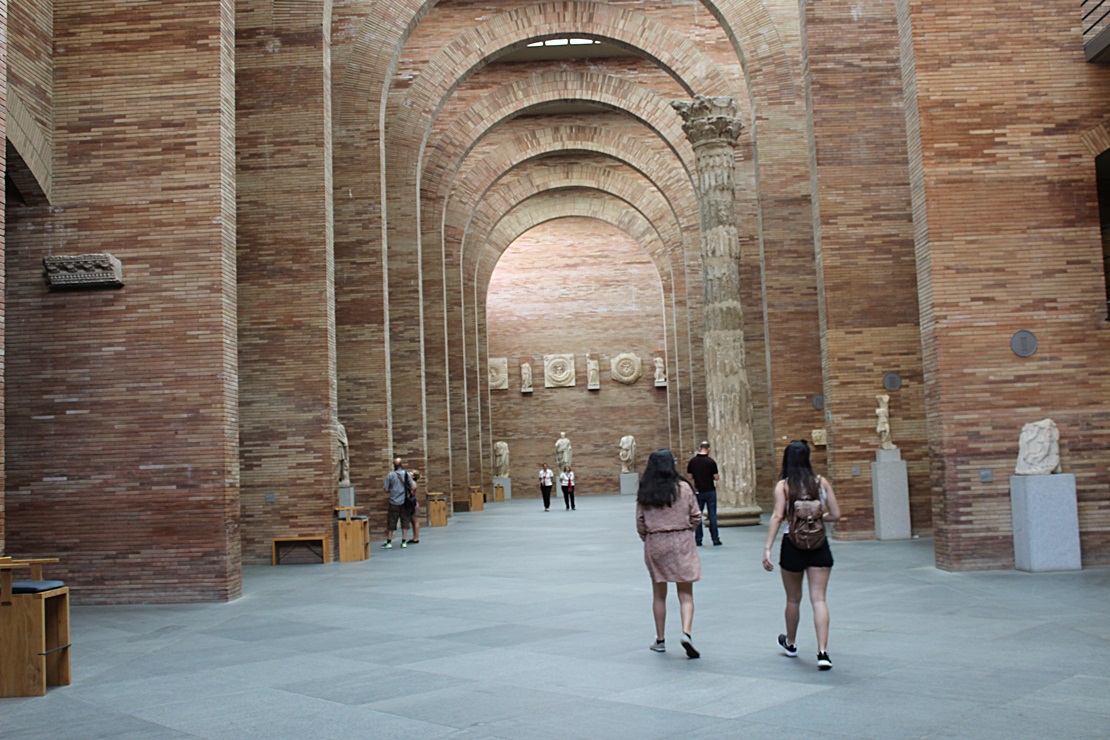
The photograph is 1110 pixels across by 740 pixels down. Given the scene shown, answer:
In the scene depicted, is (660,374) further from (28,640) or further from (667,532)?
(28,640)

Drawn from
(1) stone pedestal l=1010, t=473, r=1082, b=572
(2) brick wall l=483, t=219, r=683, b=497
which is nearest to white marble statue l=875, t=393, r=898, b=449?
(1) stone pedestal l=1010, t=473, r=1082, b=572

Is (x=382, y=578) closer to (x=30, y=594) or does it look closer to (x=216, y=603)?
(x=216, y=603)

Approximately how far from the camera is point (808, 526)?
7.31 metres

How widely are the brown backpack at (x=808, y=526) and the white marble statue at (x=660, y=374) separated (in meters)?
37.6

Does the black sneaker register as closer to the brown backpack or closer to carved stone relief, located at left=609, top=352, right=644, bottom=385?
the brown backpack

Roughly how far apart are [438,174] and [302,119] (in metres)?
13.4

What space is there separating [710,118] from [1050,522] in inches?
439

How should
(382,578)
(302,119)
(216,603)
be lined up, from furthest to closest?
(302,119) → (382,578) → (216,603)

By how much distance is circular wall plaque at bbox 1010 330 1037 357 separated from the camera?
12.6 m

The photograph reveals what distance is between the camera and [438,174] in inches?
1204

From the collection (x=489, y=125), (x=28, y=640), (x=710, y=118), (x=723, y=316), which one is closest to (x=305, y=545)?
(x=723, y=316)

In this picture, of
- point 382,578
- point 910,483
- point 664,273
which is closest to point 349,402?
point 382,578

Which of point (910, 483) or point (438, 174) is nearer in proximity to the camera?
point (910, 483)

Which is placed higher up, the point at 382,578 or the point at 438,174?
the point at 438,174
